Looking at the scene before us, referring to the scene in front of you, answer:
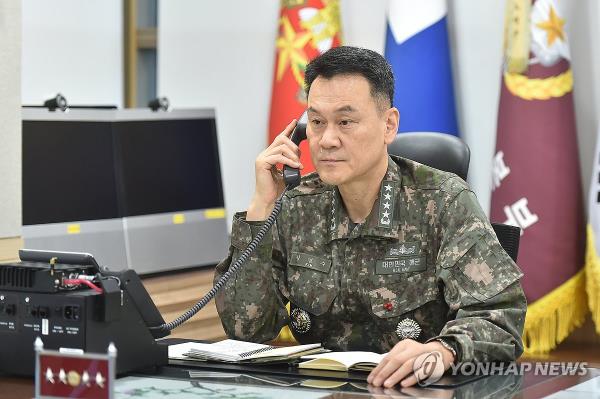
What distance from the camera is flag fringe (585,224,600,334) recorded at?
14.3 ft

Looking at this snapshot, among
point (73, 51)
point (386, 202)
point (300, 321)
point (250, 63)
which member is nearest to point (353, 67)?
point (386, 202)

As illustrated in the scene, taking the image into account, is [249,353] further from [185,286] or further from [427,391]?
[185,286]

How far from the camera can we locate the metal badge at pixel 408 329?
2.39 meters

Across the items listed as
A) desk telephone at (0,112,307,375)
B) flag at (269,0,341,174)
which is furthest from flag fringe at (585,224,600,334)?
desk telephone at (0,112,307,375)

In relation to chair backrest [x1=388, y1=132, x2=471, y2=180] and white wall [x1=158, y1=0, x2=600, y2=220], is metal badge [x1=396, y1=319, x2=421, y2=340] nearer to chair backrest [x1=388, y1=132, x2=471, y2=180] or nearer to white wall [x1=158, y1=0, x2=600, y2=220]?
chair backrest [x1=388, y1=132, x2=471, y2=180]

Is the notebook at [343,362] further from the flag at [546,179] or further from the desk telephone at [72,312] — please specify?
the flag at [546,179]

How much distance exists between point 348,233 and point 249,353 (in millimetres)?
448

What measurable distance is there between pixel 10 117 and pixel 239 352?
4.69 ft

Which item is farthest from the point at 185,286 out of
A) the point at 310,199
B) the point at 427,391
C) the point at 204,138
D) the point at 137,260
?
the point at 427,391

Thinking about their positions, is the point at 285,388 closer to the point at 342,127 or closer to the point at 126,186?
the point at 342,127

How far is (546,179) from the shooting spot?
4.53 m

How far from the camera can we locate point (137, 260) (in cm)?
470

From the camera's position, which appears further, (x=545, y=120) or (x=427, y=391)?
(x=545, y=120)

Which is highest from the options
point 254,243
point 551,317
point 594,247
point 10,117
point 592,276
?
point 10,117
